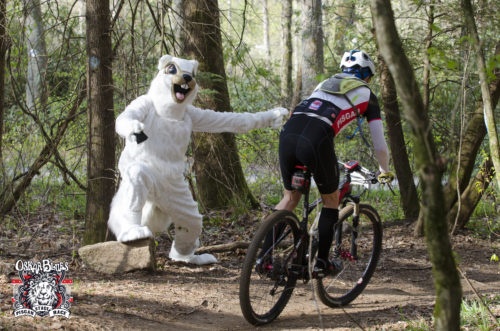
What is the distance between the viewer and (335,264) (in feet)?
14.4

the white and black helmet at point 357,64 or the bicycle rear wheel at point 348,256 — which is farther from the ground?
the white and black helmet at point 357,64

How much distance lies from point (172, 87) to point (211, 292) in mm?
1872

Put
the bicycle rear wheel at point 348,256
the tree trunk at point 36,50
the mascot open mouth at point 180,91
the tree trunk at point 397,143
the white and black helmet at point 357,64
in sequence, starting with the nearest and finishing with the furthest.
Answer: the white and black helmet at point 357,64 → the bicycle rear wheel at point 348,256 → the mascot open mouth at point 180,91 → the tree trunk at point 36,50 → the tree trunk at point 397,143

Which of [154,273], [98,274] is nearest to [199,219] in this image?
[154,273]

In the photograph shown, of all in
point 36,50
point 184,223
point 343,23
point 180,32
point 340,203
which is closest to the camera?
point 340,203

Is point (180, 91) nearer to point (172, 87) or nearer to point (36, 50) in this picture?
point (172, 87)

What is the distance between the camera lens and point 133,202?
4.88 metres

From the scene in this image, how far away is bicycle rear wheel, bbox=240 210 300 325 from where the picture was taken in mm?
3754

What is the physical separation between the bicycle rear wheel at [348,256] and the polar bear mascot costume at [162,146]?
113cm

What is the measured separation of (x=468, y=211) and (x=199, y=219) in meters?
3.59

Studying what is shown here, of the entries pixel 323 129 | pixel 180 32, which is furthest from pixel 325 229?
pixel 180 32

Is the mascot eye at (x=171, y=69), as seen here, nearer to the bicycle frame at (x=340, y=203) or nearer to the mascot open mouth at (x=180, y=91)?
the mascot open mouth at (x=180, y=91)

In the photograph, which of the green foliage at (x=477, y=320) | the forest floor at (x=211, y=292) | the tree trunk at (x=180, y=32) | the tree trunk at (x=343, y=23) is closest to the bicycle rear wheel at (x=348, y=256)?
the forest floor at (x=211, y=292)

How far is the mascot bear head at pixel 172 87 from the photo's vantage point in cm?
491
